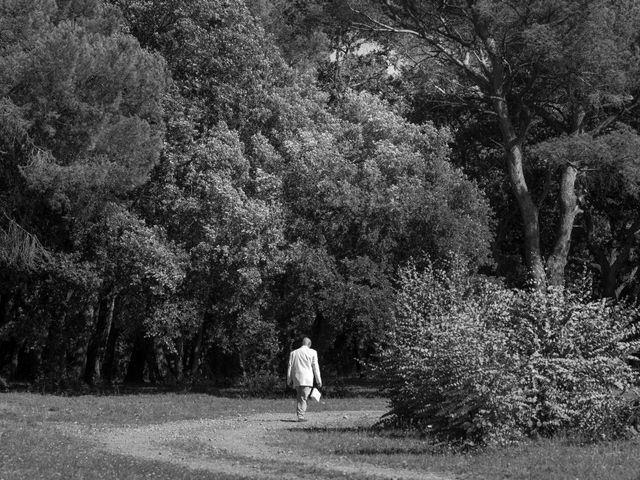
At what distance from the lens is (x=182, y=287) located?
3172cm

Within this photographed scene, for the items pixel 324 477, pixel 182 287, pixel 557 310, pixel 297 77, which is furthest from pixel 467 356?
pixel 297 77

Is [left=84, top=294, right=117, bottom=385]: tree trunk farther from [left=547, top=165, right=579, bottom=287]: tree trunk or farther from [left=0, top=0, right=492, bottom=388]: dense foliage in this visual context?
[left=547, top=165, right=579, bottom=287]: tree trunk

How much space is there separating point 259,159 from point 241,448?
17.8 metres

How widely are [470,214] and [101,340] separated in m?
15.7

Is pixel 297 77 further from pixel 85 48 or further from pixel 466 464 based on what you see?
pixel 466 464

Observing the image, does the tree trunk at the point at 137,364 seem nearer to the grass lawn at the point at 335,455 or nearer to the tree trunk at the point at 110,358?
the tree trunk at the point at 110,358

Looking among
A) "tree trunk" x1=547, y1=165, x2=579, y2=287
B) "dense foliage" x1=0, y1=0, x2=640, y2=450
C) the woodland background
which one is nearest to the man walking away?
"dense foliage" x1=0, y1=0, x2=640, y2=450

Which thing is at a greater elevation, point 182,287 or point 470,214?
point 470,214

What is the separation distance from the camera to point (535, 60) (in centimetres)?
3144

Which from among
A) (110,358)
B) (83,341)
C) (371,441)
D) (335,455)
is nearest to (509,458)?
(335,455)

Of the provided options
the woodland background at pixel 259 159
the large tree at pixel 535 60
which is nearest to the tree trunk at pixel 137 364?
the woodland background at pixel 259 159

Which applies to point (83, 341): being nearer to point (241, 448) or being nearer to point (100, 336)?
point (100, 336)

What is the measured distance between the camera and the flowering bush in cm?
1555

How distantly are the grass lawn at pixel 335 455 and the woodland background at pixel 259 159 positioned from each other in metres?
8.92
